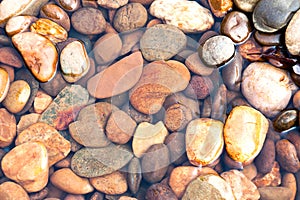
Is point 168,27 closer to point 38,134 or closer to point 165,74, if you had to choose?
point 165,74

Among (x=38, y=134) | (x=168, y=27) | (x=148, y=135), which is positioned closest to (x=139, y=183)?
(x=148, y=135)

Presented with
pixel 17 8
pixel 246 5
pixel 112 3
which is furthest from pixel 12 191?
pixel 246 5

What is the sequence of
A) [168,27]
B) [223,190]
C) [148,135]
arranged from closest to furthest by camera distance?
1. [223,190]
2. [148,135]
3. [168,27]

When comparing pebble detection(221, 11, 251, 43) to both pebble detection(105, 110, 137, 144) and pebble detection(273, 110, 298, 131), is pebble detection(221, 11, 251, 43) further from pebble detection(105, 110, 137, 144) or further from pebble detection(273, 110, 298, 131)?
pebble detection(105, 110, 137, 144)

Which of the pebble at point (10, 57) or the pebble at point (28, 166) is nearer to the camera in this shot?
the pebble at point (28, 166)

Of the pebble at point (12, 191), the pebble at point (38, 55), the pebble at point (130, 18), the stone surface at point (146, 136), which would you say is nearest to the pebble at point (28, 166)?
the pebble at point (12, 191)

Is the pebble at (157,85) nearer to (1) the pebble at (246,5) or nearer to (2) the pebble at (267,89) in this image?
(2) the pebble at (267,89)

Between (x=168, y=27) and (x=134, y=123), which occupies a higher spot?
(x=168, y=27)
